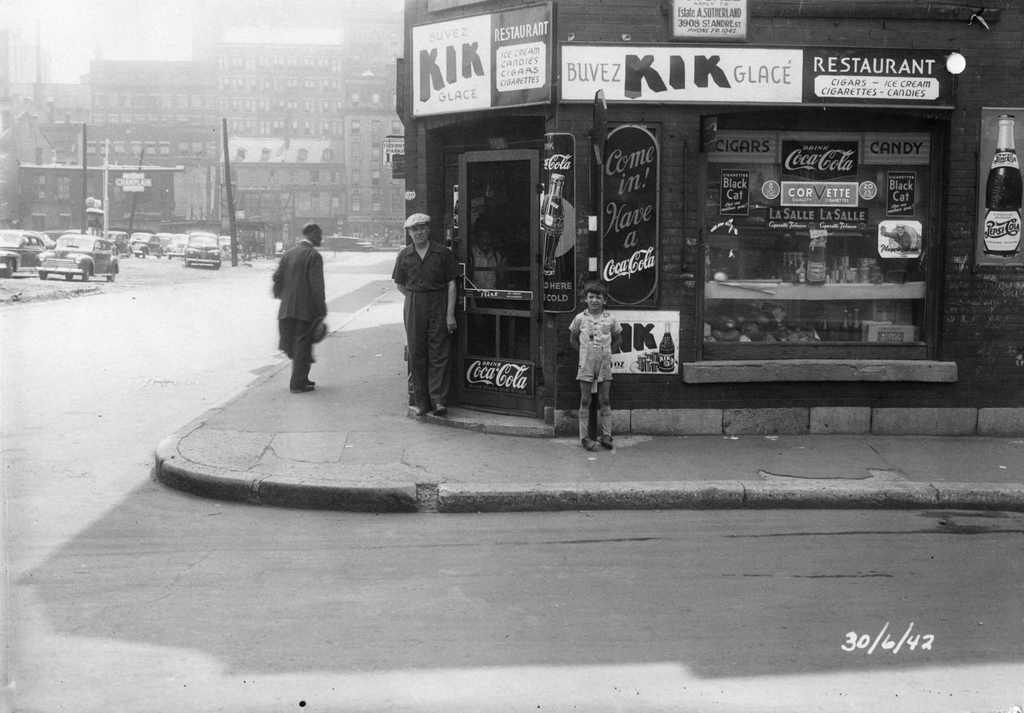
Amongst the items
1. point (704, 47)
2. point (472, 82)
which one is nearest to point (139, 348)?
point (472, 82)

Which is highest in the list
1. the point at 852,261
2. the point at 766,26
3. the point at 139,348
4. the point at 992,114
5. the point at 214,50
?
the point at 214,50

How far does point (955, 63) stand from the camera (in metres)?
9.50

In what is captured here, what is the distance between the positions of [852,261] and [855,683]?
636cm

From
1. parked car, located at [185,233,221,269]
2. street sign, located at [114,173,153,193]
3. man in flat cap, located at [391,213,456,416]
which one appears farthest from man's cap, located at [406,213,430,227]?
street sign, located at [114,173,153,193]

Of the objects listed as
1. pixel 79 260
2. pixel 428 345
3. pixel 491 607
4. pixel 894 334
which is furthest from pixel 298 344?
pixel 79 260

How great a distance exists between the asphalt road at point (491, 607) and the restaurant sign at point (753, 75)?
3.85 meters

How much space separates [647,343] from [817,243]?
1918 millimetres

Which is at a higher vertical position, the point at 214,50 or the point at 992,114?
the point at 214,50

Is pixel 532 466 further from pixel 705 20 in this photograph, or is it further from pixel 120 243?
pixel 120 243

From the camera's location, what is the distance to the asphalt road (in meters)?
4.41

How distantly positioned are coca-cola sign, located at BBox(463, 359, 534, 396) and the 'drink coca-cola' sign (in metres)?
1.23

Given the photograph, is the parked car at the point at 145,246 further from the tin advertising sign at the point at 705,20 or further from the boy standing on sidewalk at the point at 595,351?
the boy standing on sidewalk at the point at 595,351

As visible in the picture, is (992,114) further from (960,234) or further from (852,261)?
(852,261)

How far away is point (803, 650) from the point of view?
15.9 ft
